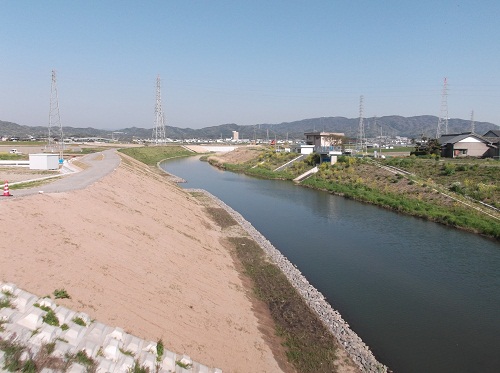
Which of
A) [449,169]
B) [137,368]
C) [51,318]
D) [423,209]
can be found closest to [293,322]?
[137,368]

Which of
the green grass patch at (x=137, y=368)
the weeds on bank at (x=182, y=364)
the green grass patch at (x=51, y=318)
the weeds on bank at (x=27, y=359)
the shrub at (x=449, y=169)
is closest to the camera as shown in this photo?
the weeds on bank at (x=27, y=359)

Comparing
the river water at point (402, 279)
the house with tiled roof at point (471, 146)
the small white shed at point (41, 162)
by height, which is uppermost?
the house with tiled roof at point (471, 146)

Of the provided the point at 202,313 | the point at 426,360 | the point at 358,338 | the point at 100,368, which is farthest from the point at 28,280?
the point at 426,360

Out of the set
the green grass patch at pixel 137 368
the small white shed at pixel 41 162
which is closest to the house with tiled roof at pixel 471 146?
the small white shed at pixel 41 162

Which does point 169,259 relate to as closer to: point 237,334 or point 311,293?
point 237,334

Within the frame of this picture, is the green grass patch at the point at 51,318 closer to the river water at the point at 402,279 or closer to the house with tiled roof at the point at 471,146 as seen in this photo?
the river water at the point at 402,279

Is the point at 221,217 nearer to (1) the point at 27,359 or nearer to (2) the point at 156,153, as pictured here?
(1) the point at 27,359
